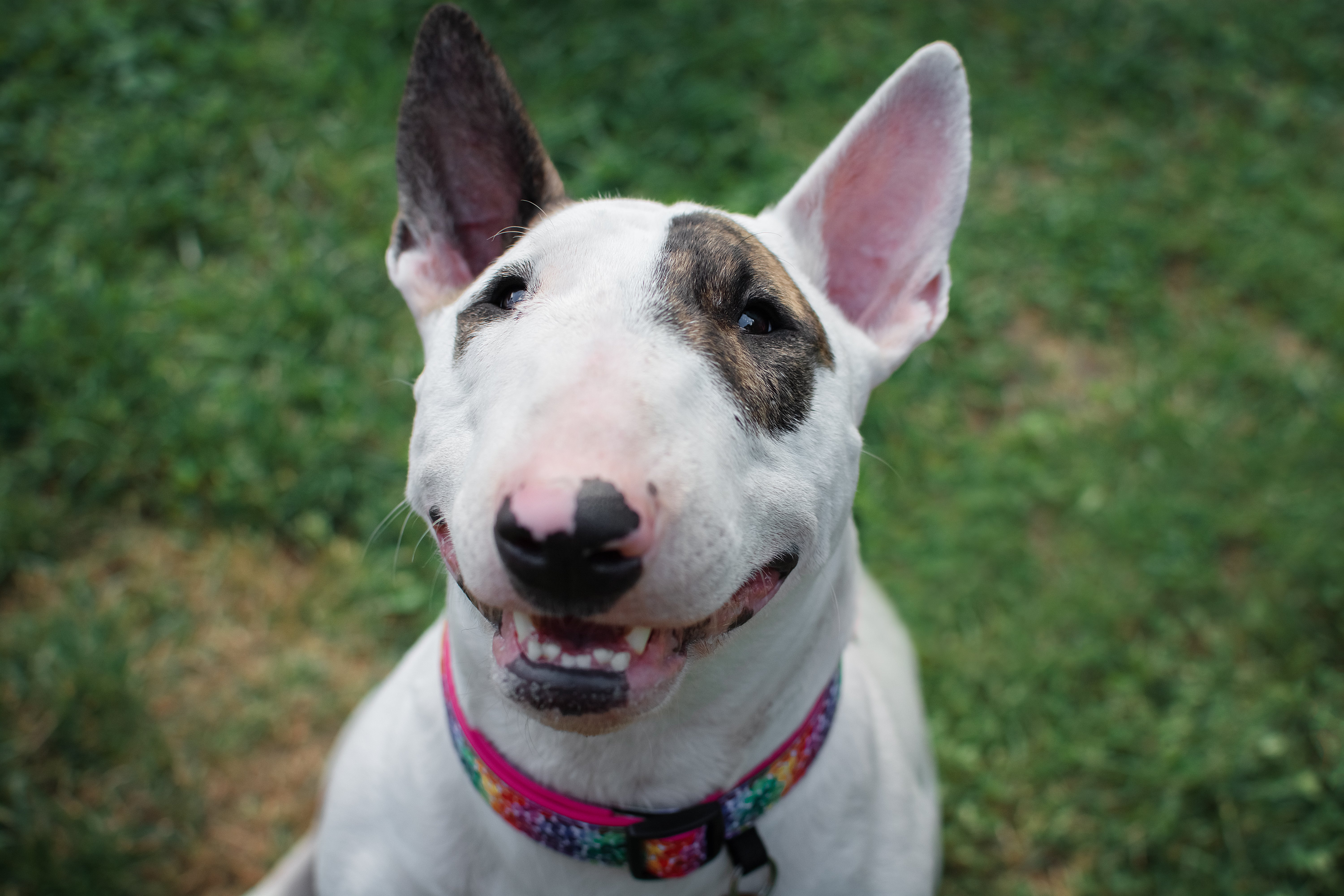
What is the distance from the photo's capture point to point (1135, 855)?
3.22 metres

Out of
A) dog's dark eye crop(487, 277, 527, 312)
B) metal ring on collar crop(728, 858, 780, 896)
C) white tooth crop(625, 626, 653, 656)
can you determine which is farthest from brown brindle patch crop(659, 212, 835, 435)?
metal ring on collar crop(728, 858, 780, 896)

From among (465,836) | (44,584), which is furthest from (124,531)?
(465,836)

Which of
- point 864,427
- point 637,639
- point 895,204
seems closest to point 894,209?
point 895,204

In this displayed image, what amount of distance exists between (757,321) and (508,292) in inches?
16.9

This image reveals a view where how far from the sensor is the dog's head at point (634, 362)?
127cm

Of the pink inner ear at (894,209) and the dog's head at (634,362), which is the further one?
the pink inner ear at (894,209)

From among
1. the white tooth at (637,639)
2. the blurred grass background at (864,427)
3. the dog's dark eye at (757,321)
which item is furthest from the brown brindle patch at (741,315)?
the blurred grass background at (864,427)

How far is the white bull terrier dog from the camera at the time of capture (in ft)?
4.27

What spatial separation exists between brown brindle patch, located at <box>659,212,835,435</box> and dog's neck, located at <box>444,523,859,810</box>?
1.03 feet

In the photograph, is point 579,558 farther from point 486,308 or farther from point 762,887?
point 762,887

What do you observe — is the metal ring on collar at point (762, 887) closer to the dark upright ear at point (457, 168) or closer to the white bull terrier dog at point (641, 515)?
the white bull terrier dog at point (641, 515)

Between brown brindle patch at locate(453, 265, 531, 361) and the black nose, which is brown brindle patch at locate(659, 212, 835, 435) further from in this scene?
the black nose

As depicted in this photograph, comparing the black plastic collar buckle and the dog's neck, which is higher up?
the dog's neck

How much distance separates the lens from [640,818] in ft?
5.67
